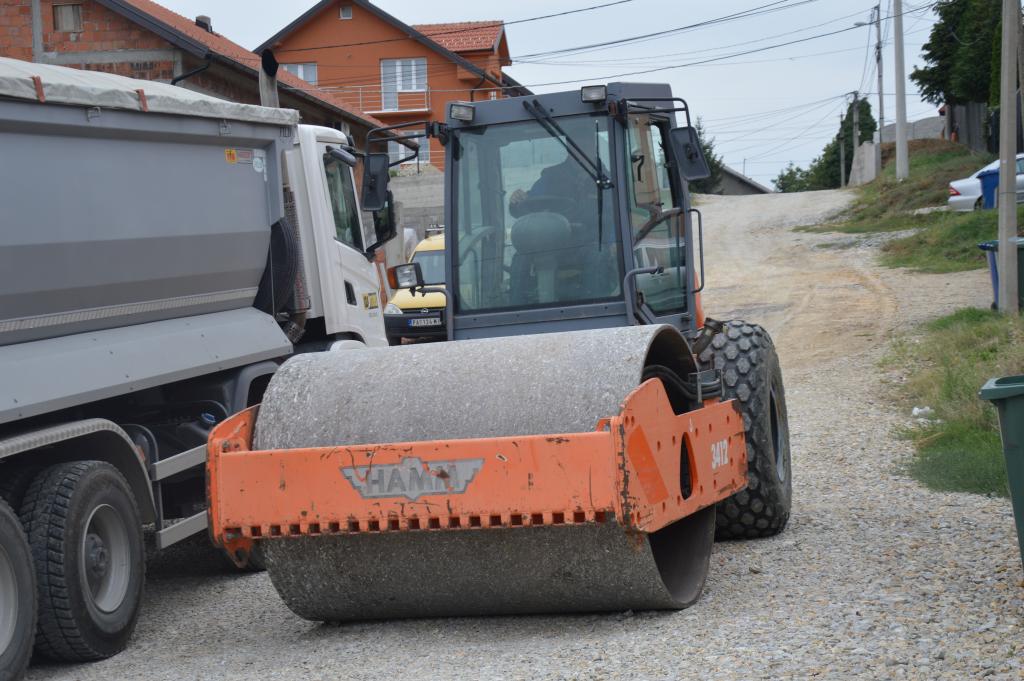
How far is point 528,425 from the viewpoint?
5371mm

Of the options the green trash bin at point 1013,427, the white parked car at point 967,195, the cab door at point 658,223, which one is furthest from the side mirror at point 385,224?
the white parked car at point 967,195

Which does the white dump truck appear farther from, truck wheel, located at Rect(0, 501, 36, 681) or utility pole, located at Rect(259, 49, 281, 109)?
utility pole, located at Rect(259, 49, 281, 109)

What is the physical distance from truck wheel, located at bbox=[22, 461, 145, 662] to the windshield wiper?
9.76ft

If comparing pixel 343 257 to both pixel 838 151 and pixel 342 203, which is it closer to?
pixel 342 203

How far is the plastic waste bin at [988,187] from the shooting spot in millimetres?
27094

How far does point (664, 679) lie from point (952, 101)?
4481 centimetres

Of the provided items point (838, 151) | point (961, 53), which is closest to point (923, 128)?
point (838, 151)

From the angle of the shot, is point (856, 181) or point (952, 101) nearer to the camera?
point (952, 101)

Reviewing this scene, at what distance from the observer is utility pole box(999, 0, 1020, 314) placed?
50.0ft

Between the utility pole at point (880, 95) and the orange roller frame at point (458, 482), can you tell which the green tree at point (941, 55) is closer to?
the utility pole at point (880, 95)

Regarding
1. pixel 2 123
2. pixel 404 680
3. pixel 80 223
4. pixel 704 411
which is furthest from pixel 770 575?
pixel 2 123

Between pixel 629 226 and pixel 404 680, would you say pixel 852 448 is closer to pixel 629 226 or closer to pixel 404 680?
pixel 629 226

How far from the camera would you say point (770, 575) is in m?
6.24

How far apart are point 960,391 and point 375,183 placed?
601cm
